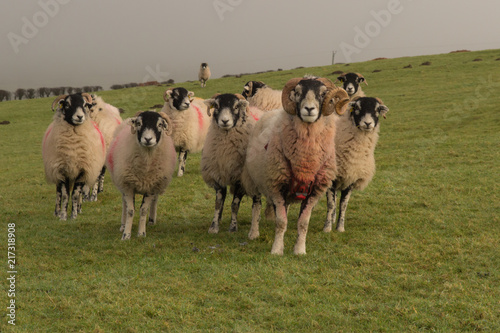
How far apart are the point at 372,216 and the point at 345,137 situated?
2.00m

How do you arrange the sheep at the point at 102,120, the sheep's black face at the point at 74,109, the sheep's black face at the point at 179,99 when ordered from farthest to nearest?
the sheep's black face at the point at 179,99 → the sheep at the point at 102,120 → the sheep's black face at the point at 74,109

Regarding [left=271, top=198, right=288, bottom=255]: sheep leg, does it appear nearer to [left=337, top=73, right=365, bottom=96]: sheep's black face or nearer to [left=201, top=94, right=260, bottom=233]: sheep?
[left=201, top=94, right=260, bottom=233]: sheep

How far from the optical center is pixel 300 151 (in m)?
6.69

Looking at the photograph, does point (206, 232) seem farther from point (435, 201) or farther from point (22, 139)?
point (22, 139)

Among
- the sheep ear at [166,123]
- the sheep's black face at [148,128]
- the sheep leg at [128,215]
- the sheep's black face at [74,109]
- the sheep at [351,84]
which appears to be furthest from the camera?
the sheep at [351,84]

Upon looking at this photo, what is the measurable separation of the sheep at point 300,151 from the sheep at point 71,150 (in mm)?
4492

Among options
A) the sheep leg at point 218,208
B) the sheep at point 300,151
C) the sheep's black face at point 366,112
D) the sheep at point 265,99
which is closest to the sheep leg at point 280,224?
the sheep at point 300,151

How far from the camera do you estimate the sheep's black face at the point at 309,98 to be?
630 centimetres

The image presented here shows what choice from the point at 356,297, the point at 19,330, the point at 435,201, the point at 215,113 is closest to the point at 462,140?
the point at 435,201

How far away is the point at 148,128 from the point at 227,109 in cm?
141

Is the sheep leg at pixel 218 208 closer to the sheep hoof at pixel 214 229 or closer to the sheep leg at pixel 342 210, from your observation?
the sheep hoof at pixel 214 229

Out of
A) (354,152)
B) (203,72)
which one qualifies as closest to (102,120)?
(354,152)

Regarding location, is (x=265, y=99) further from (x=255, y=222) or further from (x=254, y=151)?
(x=255, y=222)

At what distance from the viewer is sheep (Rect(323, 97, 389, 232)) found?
836cm
